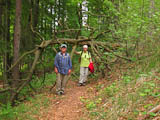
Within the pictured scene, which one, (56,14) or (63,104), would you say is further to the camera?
(56,14)

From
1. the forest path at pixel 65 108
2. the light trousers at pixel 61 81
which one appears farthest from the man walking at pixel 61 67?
the forest path at pixel 65 108

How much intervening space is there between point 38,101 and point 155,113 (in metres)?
4.55

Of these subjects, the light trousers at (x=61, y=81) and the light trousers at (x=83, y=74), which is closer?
the light trousers at (x=61, y=81)

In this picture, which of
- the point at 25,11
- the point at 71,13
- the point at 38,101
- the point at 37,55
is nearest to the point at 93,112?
the point at 38,101

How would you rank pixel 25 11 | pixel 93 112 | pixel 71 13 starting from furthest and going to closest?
pixel 71 13 → pixel 25 11 → pixel 93 112

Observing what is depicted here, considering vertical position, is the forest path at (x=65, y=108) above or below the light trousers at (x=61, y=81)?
below

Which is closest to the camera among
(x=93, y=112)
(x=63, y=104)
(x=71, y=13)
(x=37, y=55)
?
(x=93, y=112)

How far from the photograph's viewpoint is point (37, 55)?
7.79 metres

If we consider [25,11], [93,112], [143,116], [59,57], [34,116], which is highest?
[25,11]

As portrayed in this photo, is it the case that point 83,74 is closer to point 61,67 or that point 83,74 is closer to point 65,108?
point 61,67

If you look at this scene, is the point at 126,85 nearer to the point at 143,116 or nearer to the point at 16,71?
the point at 143,116

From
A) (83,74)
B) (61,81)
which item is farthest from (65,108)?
(83,74)

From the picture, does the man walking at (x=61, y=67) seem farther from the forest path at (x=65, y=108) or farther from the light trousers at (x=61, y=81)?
the forest path at (x=65, y=108)

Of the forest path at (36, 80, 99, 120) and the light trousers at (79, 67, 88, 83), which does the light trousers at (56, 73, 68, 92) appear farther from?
the light trousers at (79, 67, 88, 83)
